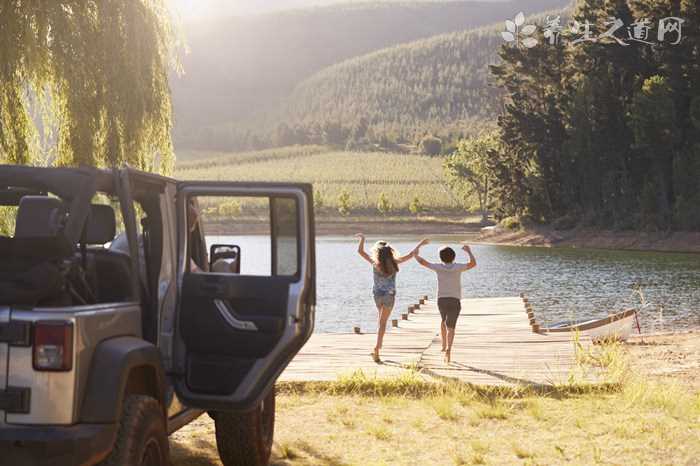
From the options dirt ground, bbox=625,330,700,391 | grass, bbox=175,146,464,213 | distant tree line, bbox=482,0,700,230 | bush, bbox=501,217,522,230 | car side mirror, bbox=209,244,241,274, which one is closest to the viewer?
car side mirror, bbox=209,244,241,274

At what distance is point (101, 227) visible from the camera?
5.22 m

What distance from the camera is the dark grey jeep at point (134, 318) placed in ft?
14.3

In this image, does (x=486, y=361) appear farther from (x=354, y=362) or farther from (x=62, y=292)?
(x=62, y=292)

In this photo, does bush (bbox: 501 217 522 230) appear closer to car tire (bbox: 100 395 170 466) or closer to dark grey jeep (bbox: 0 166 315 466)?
dark grey jeep (bbox: 0 166 315 466)

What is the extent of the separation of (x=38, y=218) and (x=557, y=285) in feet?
124

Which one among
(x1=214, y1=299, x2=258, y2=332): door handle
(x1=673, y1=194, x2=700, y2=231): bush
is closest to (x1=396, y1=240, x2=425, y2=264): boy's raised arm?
(x1=214, y1=299, x2=258, y2=332): door handle

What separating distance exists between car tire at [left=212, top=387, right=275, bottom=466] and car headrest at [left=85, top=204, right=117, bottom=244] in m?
1.86

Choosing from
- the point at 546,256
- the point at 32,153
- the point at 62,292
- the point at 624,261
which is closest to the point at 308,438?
the point at 62,292

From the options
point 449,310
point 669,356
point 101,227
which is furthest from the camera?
point 669,356

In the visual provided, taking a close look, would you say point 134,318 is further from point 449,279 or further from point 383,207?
point 383,207

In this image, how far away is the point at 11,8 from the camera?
1152 centimetres

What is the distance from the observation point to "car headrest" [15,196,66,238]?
461 centimetres

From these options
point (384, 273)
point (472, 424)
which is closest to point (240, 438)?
point (472, 424)

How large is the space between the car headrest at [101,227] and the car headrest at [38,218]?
1.77 feet
